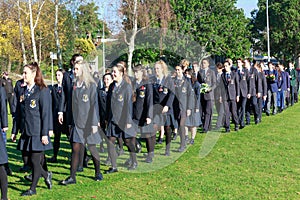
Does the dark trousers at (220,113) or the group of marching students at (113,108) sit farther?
the dark trousers at (220,113)

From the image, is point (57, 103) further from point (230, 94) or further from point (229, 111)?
point (229, 111)

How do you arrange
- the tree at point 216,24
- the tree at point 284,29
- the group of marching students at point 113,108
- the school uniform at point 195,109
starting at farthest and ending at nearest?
the tree at point 284,29
the tree at point 216,24
the school uniform at point 195,109
the group of marching students at point 113,108

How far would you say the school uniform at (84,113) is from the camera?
7.32m

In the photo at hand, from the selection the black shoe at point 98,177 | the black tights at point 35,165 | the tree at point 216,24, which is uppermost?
the tree at point 216,24

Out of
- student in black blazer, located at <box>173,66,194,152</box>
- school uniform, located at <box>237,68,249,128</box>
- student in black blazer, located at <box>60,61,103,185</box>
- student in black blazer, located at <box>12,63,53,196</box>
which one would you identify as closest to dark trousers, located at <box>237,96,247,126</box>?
school uniform, located at <box>237,68,249,128</box>

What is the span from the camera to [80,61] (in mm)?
7469

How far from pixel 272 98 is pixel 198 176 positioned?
32.6 feet

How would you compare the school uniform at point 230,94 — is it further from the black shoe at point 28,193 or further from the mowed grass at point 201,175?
the black shoe at point 28,193

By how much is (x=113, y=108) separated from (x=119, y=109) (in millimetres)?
115

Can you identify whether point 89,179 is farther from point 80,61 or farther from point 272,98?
point 272,98

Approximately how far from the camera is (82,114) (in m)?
7.37

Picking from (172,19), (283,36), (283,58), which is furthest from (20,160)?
(283,58)

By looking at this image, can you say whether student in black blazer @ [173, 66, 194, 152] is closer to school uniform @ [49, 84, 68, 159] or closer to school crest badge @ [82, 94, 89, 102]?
school uniform @ [49, 84, 68, 159]

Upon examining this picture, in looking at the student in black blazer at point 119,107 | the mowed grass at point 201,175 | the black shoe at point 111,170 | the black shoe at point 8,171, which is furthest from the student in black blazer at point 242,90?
the black shoe at point 8,171
